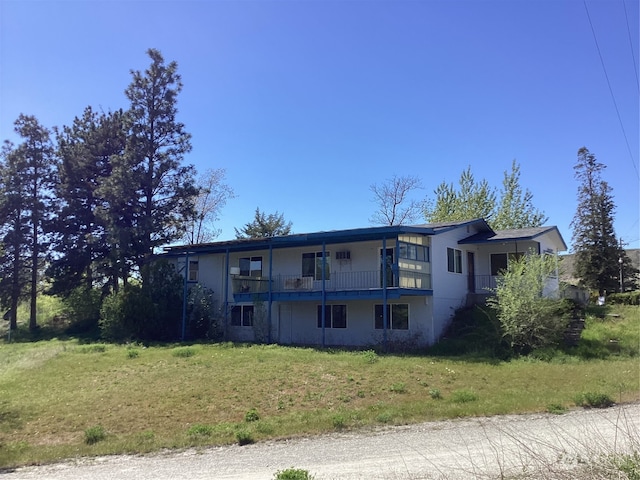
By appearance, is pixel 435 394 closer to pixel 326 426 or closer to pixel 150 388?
pixel 326 426

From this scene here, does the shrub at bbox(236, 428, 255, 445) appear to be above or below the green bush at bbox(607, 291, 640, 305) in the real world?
below

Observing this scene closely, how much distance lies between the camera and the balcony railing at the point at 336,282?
2182cm

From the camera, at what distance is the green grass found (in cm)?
1062

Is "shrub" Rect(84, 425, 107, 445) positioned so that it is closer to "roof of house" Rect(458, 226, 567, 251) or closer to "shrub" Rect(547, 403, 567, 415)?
"shrub" Rect(547, 403, 567, 415)

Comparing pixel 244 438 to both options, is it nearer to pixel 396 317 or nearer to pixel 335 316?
pixel 396 317

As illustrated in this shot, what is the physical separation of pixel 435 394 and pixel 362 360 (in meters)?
4.72

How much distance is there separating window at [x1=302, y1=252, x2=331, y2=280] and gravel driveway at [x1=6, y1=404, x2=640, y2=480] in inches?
575

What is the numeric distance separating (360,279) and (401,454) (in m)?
15.6

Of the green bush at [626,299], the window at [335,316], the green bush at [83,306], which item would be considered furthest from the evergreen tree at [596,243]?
the green bush at [83,306]

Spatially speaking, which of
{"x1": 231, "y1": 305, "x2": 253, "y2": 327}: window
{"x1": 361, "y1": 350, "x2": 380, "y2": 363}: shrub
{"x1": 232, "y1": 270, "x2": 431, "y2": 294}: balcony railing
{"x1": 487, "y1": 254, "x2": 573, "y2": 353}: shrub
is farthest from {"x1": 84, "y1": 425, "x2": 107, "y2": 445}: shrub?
{"x1": 231, "y1": 305, "x2": 253, "y2": 327}: window

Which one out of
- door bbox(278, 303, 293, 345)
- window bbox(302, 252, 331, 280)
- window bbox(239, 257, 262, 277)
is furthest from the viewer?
window bbox(239, 257, 262, 277)

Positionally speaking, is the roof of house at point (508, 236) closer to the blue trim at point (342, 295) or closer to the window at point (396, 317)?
the blue trim at point (342, 295)

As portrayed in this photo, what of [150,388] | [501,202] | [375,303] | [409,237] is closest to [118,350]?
[150,388]

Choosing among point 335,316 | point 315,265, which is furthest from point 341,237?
point 335,316
